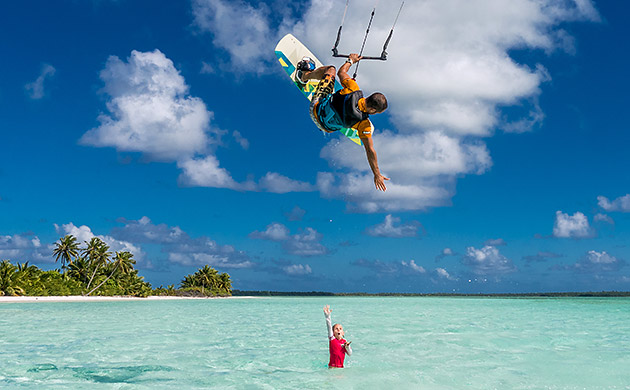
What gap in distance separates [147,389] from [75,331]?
11456 mm

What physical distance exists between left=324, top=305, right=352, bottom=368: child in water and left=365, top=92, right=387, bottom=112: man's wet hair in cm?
354

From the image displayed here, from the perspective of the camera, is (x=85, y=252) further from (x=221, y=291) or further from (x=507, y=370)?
(x=507, y=370)

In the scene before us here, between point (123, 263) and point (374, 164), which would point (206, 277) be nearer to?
point (123, 263)

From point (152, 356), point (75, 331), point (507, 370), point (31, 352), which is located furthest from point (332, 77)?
point (75, 331)

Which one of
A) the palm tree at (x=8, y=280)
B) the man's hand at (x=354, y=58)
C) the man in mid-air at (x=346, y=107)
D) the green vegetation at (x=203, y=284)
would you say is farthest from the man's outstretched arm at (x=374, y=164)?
the green vegetation at (x=203, y=284)

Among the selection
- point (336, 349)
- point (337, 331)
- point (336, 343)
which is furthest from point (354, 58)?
point (336, 349)

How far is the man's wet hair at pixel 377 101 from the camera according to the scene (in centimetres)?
749

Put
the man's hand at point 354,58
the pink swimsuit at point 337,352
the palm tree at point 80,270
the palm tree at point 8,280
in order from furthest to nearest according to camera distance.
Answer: the palm tree at point 80,270
the palm tree at point 8,280
the pink swimsuit at point 337,352
the man's hand at point 354,58

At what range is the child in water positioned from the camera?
894 centimetres

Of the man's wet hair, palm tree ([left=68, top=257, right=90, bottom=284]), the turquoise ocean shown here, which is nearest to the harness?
the man's wet hair

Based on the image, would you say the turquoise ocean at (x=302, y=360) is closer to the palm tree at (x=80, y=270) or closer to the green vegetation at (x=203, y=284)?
the palm tree at (x=80, y=270)

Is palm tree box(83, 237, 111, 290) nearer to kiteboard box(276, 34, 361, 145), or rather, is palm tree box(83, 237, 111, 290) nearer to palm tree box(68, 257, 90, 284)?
palm tree box(68, 257, 90, 284)

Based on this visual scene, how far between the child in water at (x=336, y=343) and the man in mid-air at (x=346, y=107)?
9.09ft

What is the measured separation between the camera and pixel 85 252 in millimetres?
69438
